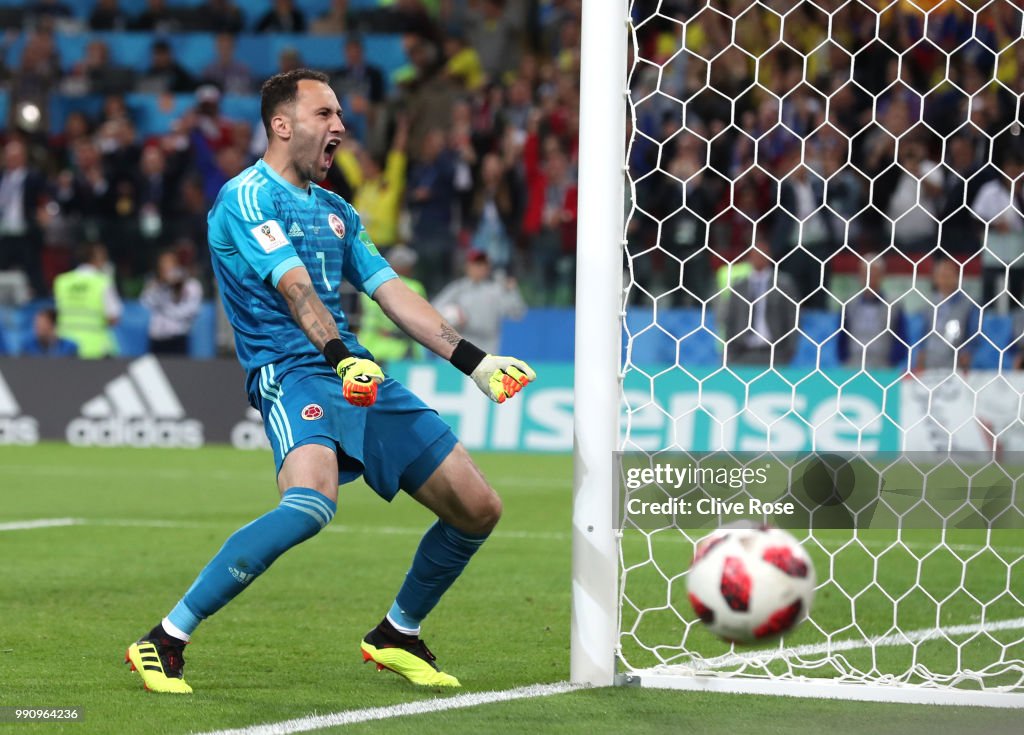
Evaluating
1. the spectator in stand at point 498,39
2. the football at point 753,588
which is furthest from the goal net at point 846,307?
the spectator in stand at point 498,39

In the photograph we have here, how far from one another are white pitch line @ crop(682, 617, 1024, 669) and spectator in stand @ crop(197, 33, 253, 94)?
15.0 meters

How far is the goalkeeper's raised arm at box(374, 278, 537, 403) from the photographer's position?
4434mm

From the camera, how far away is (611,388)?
Answer: 459cm

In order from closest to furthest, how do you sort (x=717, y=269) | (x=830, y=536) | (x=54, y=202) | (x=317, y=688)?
(x=317, y=688) → (x=830, y=536) → (x=717, y=269) → (x=54, y=202)

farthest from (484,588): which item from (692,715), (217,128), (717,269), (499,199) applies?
(217,128)

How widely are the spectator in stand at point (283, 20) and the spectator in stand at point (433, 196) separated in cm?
412

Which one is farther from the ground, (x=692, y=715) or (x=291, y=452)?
(x=291, y=452)

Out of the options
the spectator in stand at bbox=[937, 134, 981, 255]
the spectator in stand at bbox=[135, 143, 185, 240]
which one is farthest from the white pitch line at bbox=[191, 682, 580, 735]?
the spectator in stand at bbox=[135, 143, 185, 240]

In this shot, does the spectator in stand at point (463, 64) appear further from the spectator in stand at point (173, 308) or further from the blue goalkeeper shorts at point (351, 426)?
the blue goalkeeper shorts at point (351, 426)

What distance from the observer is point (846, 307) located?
11.8 meters

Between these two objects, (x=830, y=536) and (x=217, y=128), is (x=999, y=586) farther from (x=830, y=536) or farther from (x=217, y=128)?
(x=217, y=128)

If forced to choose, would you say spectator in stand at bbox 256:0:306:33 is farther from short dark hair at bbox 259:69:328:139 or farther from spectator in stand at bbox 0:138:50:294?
short dark hair at bbox 259:69:328:139

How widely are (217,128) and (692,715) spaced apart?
48.1 ft

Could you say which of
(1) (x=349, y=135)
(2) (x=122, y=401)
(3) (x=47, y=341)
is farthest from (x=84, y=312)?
(1) (x=349, y=135)
